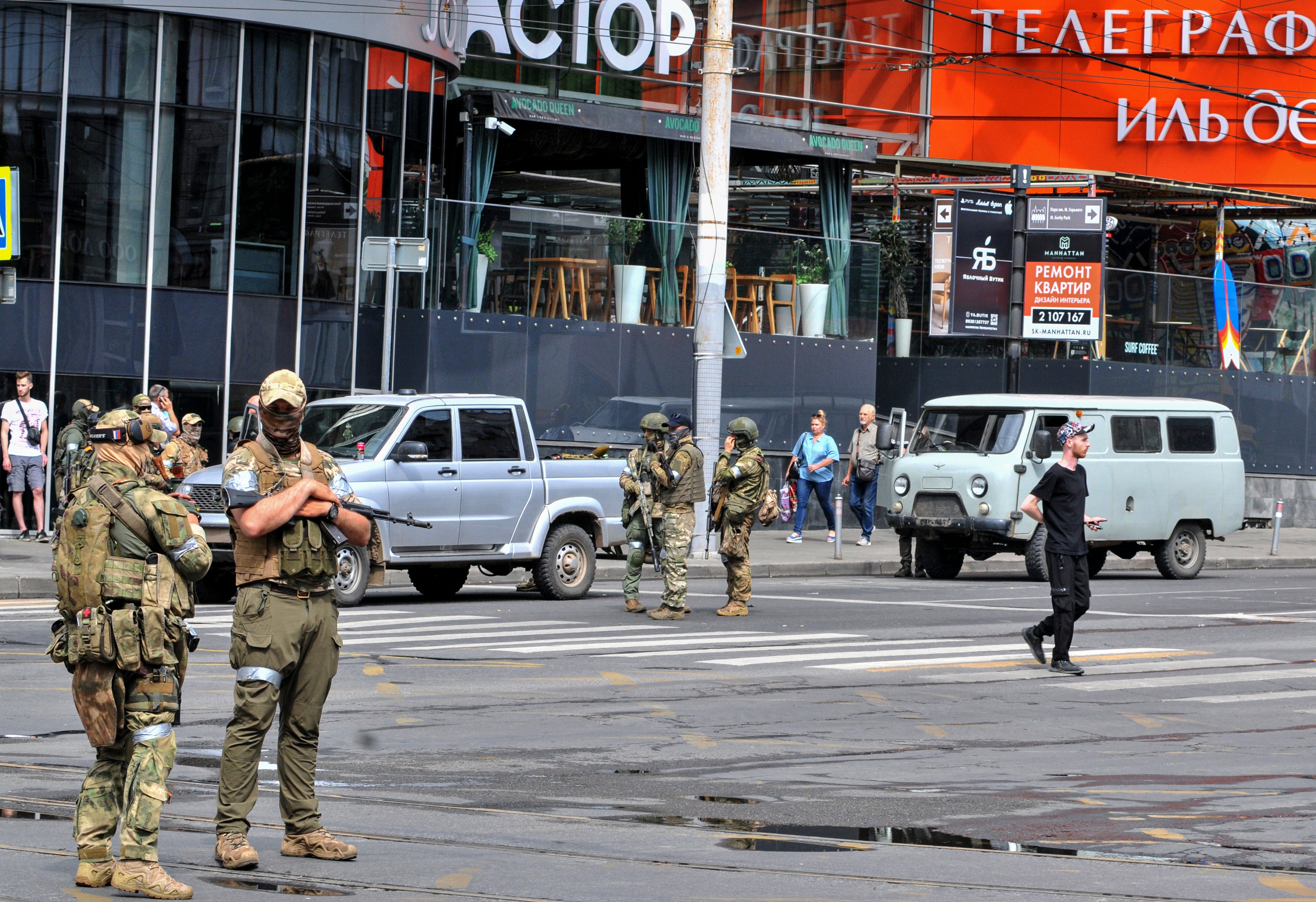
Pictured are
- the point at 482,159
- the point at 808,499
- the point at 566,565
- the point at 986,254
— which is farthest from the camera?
the point at 482,159

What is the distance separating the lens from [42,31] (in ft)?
72.7

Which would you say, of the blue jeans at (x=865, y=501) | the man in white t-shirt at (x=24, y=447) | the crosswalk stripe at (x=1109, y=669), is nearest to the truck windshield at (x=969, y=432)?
Result: the blue jeans at (x=865, y=501)

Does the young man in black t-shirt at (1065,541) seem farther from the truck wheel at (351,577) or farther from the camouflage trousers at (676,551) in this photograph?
the truck wheel at (351,577)

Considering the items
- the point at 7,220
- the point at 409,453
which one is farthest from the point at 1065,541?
the point at 7,220

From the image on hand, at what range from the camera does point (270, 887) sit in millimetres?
6555

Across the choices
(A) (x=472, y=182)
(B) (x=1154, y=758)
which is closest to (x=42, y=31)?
(A) (x=472, y=182)

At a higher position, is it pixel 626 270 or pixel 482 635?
pixel 626 270

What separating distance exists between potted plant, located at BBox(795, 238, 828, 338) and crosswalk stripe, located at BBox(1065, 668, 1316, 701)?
15.0 metres

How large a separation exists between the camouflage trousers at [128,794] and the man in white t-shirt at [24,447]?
15.7 m

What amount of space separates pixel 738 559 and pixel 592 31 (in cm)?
1418

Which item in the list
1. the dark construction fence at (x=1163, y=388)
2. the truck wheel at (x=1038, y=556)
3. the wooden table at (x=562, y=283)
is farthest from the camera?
the dark construction fence at (x=1163, y=388)

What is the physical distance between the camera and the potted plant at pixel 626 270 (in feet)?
86.3

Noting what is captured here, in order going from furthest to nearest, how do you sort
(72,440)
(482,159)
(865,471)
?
(482,159), (865,471), (72,440)

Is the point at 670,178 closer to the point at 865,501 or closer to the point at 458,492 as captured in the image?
the point at 865,501
